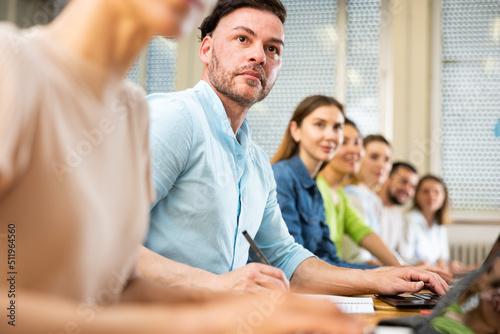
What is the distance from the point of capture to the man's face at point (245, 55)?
116 centimetres

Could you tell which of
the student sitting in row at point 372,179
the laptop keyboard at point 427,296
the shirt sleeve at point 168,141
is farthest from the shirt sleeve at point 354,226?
the shirt sleeve at point 168,141

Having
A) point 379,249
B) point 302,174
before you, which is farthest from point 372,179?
point 302,174

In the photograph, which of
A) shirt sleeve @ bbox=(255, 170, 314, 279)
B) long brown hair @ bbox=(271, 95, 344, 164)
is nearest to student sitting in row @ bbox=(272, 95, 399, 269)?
long brown hair @ bbox=(271, 95, 344, 164)

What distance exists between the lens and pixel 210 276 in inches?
32.0

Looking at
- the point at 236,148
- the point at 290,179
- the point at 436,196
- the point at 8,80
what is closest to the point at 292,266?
the point at 236,148

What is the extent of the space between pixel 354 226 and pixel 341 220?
77mm

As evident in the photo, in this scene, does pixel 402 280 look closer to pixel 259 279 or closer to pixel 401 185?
pixel 259 279

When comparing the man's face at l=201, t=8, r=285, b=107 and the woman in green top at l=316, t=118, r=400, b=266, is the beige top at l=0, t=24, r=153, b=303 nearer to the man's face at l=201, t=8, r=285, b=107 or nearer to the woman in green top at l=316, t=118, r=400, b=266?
the man's face at l=201, t=8, r=285, b=107

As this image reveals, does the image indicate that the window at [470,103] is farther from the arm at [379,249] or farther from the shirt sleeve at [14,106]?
the shirt sleeve at [14,106]

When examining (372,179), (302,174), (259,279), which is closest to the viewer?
(259,279)

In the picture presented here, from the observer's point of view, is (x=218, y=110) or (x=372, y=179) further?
(x=372, y=179)

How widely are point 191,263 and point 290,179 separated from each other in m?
0.93

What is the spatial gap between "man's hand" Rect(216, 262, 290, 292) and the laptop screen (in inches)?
8.3

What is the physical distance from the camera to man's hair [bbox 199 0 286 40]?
122cm
